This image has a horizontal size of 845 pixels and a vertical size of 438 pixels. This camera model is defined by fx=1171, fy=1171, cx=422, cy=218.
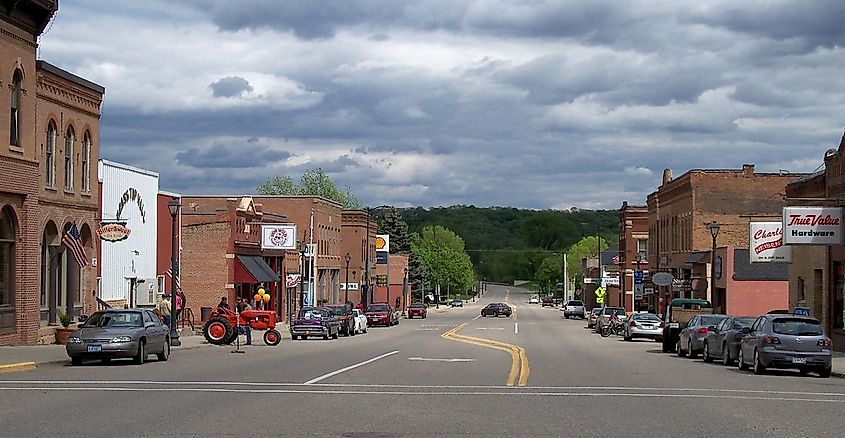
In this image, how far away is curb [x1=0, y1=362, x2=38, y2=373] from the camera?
83.3 feet

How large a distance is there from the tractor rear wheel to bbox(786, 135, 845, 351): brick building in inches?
795

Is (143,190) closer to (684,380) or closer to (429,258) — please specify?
(684,380)

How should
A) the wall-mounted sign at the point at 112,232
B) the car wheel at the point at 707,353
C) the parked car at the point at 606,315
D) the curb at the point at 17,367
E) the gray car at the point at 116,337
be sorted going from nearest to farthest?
the curb at the point at 17,367
the gray car at the point at 116,337
the car wheel at the point at 707,353
the wall-mounted sign at the point at 112,232
the parked car at the point at 606,315

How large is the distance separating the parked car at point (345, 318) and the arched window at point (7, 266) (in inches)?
795

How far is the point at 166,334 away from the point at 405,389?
35.6 feet

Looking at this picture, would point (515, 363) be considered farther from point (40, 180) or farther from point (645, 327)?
point (645, 327)

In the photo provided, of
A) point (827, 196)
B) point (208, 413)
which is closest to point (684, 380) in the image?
point (208, 413)

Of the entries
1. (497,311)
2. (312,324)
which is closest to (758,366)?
(312,324)

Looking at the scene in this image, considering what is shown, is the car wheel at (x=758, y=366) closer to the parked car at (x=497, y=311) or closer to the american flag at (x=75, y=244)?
the american flag at (x=75, y=244)

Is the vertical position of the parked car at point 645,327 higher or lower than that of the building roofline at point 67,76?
lower

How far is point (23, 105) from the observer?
3434 centimetres

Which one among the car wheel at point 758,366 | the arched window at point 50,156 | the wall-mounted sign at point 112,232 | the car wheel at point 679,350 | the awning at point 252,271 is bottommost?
the car wheel at point 679,350

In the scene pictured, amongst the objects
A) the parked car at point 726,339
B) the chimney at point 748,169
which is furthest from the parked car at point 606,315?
the parked car at point 726,339

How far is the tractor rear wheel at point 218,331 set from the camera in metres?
39.9
